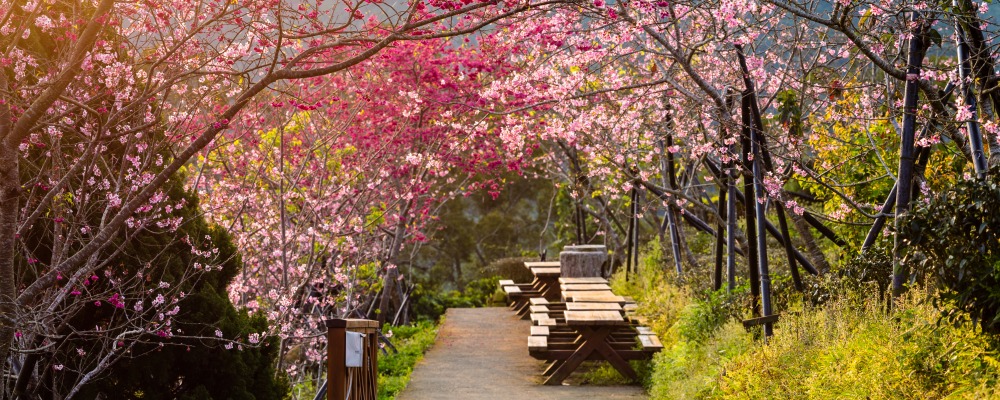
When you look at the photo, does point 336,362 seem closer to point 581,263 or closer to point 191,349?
point 191,349

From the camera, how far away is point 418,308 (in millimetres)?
23500

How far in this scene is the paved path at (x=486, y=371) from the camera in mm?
10578

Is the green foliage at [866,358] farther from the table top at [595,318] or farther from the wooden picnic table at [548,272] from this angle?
the wooden picnic table at [548,272]

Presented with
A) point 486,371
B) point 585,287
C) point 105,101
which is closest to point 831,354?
point 105,101

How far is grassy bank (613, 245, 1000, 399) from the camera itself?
5.74m

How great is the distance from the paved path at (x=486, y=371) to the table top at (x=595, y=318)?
70 centimetres

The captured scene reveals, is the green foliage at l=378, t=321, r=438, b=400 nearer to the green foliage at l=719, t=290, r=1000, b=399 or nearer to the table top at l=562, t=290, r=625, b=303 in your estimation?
the table top at l=562, t=290, r=625, b=303

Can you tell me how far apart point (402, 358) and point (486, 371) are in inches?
83.4

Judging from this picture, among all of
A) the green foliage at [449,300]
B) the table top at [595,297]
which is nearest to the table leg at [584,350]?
the table top at [595,297]

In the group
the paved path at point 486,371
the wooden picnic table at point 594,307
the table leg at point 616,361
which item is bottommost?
the paved path at point 486,371

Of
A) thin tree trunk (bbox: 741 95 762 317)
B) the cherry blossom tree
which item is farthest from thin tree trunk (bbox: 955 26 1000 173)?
the cherry blossom tree

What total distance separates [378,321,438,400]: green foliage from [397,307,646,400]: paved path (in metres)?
0.16

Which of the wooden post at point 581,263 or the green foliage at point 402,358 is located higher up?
the wooden post at point 581,263

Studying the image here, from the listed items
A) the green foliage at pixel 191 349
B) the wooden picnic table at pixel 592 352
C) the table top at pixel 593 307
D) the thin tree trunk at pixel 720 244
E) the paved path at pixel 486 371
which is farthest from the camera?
the table top at pixel 593 307
